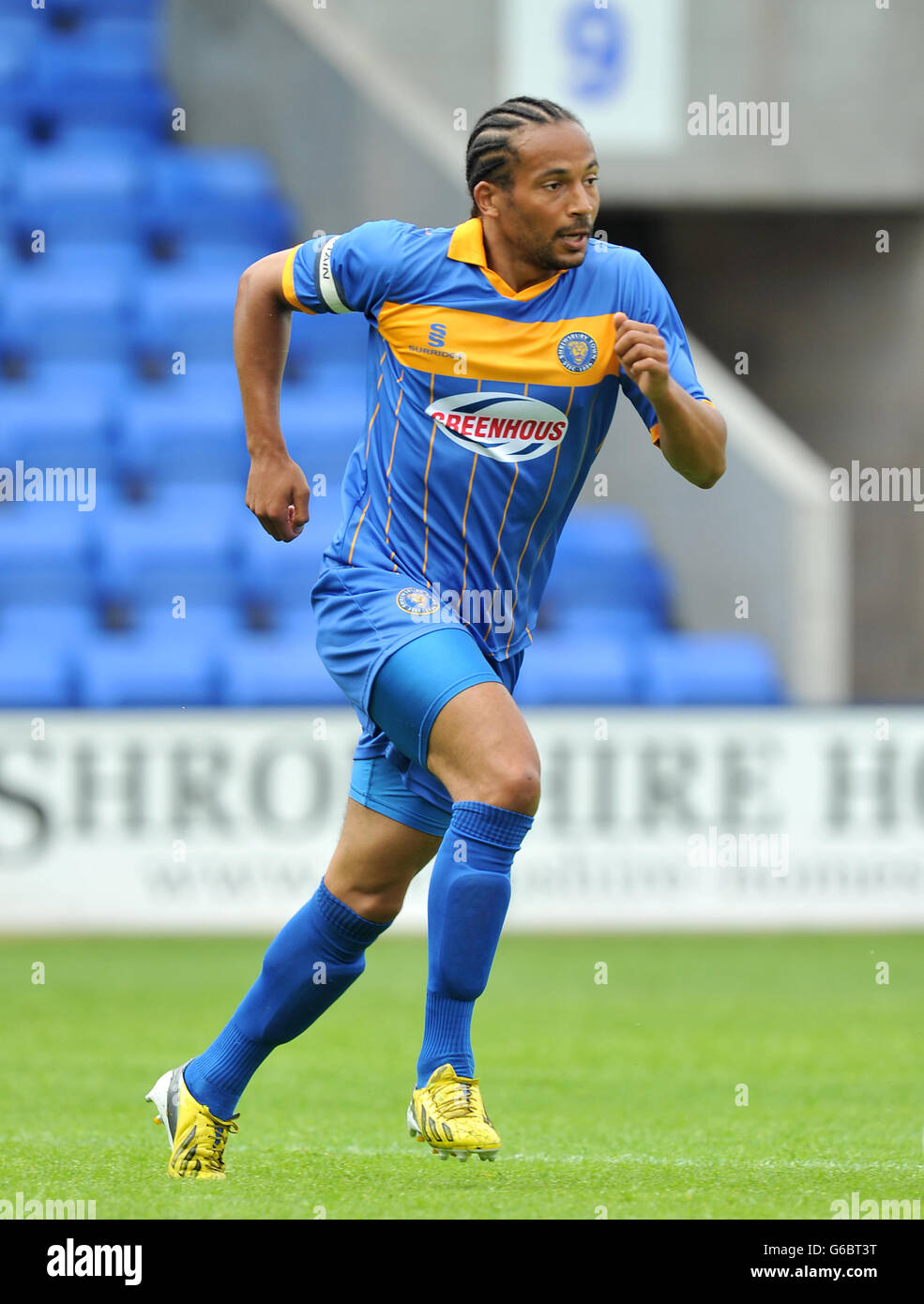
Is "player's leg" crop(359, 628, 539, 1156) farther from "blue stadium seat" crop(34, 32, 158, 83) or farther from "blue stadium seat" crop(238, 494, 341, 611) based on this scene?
"blue stadium seat" crop(34, 32, 158, 83)

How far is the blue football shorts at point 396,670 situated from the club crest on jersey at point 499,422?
31 cm

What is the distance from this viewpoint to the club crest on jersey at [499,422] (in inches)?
151

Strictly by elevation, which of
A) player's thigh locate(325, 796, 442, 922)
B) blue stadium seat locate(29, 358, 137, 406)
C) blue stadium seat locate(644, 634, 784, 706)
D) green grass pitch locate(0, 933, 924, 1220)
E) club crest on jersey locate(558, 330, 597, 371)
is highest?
blue stadium seat locate(29, 358, 137, 406)

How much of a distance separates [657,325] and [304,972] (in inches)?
58.1

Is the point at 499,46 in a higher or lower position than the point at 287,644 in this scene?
higher

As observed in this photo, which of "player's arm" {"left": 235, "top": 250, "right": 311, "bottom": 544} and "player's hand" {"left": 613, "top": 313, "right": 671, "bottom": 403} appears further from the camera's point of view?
"player's arm" {"left": 235, "top": 250, "right": 311, "bottom": 544}

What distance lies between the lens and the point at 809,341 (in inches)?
586

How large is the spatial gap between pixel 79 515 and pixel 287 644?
69.3 inches

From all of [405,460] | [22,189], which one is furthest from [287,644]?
[405,460]

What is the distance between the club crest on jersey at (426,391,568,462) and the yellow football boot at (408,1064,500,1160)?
1.19m

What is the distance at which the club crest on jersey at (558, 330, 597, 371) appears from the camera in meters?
3.85

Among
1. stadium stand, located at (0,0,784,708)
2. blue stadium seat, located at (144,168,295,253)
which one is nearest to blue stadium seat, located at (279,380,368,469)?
stadium stand, located at (0,0,784,708)

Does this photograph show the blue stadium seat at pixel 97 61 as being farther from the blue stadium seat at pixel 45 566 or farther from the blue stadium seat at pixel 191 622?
the blue stadium seat at pixel 191 622
